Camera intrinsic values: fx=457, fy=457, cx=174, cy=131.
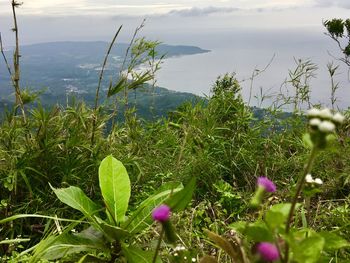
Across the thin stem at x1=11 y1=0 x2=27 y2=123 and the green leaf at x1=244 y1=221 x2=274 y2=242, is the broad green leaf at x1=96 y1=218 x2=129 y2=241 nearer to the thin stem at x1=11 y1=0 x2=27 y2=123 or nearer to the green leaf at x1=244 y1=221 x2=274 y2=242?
the green leaf at x1=244 y1=221 x2=274 y2=242

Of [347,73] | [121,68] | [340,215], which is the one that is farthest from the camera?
[347,73]

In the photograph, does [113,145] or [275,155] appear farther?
[275,155]

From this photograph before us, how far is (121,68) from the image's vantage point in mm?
3420

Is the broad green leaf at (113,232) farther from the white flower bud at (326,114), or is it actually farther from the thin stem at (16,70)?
the thin stem at (16,70)

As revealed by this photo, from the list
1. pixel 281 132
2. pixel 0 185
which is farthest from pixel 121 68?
pixel 281 132

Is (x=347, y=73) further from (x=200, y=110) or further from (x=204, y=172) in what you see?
(x=204, y=172)

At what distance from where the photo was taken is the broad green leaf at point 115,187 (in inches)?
79.4

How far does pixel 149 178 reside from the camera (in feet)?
10.3

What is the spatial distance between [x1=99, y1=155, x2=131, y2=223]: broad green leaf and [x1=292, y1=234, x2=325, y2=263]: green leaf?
110 centimetres

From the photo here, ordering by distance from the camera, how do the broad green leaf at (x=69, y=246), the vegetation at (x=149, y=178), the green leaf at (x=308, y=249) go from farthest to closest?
the vegetation at (x=149, y=178) < the broad green leaf at (x=69, y=246) < the green leaf at (x=308, y=249)

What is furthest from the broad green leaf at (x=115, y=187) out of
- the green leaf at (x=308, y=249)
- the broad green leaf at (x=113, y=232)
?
the green leaf at (x=308, y=249)

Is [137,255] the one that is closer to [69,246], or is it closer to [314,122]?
[69,246]

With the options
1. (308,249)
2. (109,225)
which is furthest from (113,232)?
(308,249)

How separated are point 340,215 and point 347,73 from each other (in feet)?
10.4
